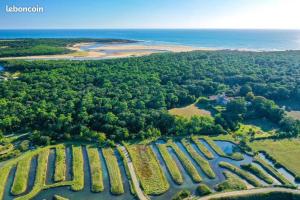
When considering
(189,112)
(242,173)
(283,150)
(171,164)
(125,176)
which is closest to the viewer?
(125,176)

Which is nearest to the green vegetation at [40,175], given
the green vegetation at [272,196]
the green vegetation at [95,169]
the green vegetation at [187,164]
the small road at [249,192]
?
the green vegetation at [95,169]

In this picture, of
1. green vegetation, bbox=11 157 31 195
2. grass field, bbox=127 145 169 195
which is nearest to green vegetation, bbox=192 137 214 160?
grass field, bbox=127 145 169 195

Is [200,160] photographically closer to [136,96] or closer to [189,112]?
[189,112]

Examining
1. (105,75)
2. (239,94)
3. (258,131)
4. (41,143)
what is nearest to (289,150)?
(258,131)

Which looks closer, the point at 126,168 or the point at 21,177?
the point at 21,177

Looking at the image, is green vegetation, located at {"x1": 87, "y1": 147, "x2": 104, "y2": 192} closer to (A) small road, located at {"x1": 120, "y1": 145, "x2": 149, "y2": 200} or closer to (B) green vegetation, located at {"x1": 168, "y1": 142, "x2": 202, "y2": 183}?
(A) small road, located at {"x1": 120, "y1": 145, "x2": 149, "y2": 200}

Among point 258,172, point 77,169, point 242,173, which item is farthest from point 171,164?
point 77,169

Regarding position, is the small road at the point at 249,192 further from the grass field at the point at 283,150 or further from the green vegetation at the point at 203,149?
the green vegetation at the point at 203,149
